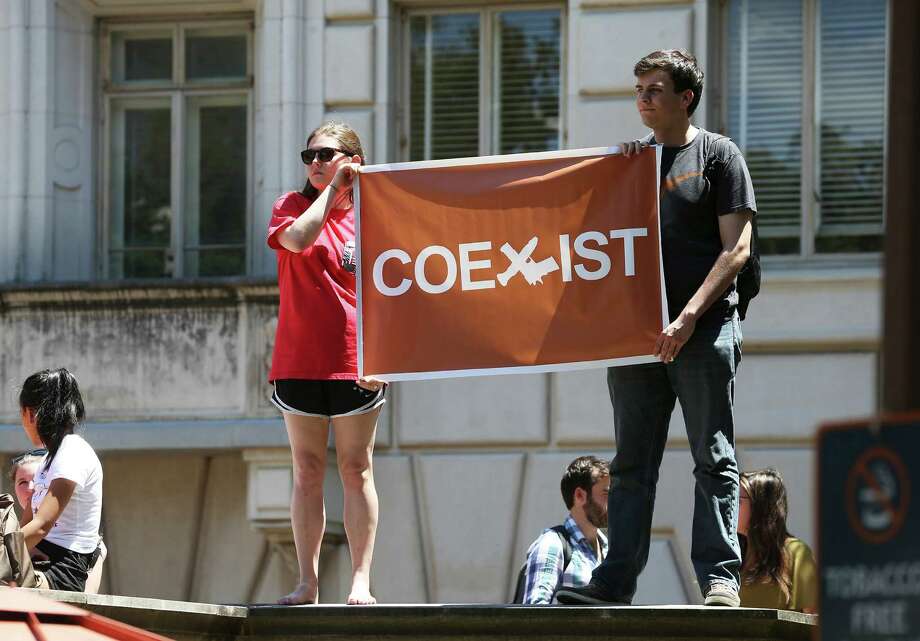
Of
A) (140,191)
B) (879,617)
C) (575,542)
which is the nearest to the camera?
(879,617)

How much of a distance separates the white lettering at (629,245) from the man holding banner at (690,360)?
13 cm

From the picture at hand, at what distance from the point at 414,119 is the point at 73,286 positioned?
2640 millimetres

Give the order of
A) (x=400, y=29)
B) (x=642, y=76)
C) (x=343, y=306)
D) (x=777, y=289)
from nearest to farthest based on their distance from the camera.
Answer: (x=642, y=76), (x=343, y=306), (x=777, y=289), (x=400, y=29)

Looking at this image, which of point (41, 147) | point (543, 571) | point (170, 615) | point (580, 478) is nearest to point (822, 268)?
point (580, 478)

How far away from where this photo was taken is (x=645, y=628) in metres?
6.70

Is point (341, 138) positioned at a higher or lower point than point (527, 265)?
higher

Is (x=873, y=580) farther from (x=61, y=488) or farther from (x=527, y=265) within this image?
(x=61, y=488)

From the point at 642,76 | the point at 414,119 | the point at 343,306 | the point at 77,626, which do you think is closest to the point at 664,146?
the point at 642,76

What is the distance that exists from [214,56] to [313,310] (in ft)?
25.2

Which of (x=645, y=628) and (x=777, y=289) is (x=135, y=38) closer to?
(x=777, y=289)

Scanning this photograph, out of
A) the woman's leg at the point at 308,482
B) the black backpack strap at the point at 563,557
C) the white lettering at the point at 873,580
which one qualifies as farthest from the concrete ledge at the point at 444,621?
the white lettering at the point at 873,580

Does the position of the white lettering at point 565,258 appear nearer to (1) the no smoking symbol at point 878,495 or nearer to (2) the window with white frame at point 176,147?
(1) the no smoking symbol at point 878,495

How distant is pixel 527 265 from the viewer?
7.73m

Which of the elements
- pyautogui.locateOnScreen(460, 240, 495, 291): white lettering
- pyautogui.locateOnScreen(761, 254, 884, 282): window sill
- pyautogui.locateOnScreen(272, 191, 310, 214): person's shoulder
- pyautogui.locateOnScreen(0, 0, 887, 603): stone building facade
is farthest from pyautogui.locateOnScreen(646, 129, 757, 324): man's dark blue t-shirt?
pyautogui.locateOnScreen(761, 254, 884, 282): window sill
